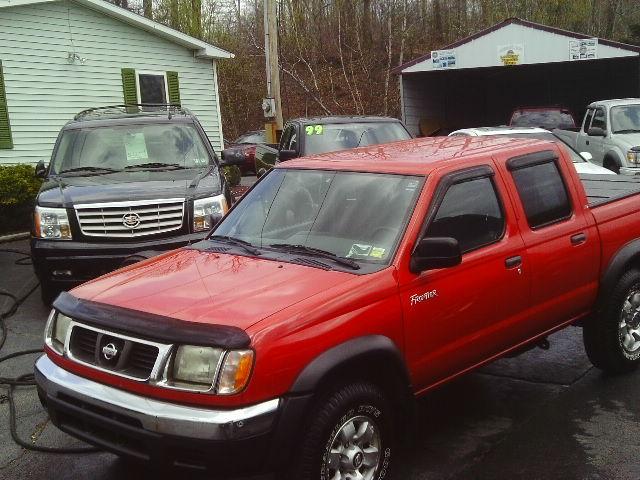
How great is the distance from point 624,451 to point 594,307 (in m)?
1.23

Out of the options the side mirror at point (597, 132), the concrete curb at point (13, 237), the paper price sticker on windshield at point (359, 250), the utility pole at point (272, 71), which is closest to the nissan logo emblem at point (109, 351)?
the paper price sticker on windshield at point (359, 250)

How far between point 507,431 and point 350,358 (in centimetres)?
174

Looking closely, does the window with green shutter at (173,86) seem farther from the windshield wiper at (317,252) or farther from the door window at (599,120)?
the windshield wiper at (317,252)

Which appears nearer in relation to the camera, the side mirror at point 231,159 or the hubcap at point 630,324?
the hubcap at point 630,324

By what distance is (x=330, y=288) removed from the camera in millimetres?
3553

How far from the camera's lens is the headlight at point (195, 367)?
317 cm

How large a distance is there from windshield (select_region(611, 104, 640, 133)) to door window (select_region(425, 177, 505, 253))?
10899mm

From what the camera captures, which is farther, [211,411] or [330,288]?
[330,288]

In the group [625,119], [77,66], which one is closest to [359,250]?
[625,119]

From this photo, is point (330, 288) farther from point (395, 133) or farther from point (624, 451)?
point (395, 133)

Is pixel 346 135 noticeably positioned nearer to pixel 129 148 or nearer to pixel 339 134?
pixel 339 134

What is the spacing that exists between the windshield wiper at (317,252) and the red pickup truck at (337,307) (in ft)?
0.04

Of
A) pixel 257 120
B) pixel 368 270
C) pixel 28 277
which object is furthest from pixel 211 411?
pixel 257 120

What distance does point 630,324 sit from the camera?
5.51 metres
